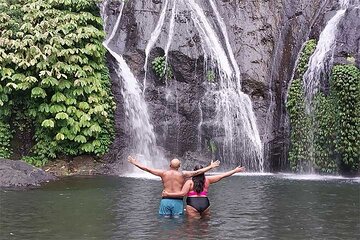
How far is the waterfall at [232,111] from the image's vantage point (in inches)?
755

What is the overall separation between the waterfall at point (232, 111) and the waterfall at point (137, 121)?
7.65 ft

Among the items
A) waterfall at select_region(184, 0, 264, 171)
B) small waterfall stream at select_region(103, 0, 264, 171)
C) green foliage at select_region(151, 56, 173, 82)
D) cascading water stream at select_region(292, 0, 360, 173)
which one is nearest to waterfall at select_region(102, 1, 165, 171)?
small waterfall stream at select_region(103, 0, 264, 171)

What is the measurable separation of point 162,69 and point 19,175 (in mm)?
7347

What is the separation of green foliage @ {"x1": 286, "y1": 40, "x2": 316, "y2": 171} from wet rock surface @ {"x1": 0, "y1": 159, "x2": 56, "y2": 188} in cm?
793

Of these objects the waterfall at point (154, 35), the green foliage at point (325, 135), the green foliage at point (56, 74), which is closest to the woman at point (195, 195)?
the green foliage at point (56, 74)

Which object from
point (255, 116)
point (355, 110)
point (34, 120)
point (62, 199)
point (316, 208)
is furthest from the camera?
point (255, 116)

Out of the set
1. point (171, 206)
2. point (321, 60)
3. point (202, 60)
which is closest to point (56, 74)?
point (202, 60)

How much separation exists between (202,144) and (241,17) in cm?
562

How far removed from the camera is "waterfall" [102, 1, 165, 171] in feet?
62.6

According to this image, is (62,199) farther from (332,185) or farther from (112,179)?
(332,185)

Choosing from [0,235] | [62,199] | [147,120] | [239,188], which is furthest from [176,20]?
[0,235]

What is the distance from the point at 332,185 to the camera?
46.6 ft

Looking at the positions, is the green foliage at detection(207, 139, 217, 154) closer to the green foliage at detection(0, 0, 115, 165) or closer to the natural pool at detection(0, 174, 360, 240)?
the green foliage at detection(0, 0, 115, 165)

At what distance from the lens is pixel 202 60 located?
2012 cm
